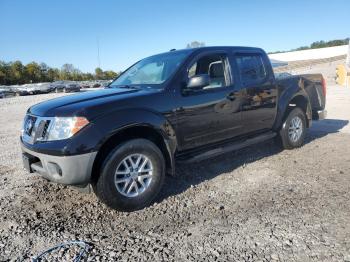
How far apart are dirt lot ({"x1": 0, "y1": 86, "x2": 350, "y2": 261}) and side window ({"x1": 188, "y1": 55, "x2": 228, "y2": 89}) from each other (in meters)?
1.43

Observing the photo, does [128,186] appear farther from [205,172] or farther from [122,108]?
[205,172]

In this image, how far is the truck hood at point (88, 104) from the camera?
365 centimetres

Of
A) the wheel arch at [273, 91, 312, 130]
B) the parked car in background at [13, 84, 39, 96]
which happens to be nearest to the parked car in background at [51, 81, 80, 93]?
the parked car in background at [13, 84, 39, 96]

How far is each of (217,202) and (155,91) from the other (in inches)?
63.1

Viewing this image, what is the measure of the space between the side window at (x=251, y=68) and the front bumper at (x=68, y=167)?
288 centimetres

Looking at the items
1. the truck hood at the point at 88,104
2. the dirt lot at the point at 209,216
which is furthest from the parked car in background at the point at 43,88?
the truck hood at the point at 88,104

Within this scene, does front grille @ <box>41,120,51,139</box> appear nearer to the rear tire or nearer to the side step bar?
the side step bar

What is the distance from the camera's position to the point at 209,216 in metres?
3.78

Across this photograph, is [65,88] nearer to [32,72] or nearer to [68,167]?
[32,72]

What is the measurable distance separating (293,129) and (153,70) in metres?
3.09

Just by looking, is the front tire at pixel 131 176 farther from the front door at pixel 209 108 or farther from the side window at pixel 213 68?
the side window at pixel 213 68

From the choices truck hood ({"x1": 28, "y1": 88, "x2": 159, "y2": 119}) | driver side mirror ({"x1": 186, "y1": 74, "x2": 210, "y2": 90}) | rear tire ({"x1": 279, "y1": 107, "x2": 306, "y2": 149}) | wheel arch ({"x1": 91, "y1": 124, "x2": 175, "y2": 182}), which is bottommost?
rear tire ({"x1": 279, "y1": 107, "x2": 306, "y2": 149})

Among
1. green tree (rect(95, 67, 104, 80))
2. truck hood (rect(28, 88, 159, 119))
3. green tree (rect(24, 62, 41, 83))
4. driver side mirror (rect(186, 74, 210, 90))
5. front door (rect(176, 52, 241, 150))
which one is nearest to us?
truck hood (rect(28, 88, 159, 119))

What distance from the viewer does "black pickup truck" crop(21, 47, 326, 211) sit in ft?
11.9
